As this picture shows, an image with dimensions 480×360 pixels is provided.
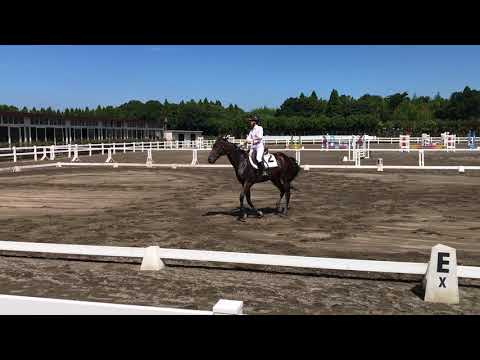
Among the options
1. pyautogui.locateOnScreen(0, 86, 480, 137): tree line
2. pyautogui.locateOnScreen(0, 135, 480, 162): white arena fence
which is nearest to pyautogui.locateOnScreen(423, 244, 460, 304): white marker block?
pyautogui.locateOnScreen(0, 135, 480, 162): white arena fence

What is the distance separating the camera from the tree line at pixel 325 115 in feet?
289

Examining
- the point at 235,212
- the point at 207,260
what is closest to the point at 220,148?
the point at 235,212

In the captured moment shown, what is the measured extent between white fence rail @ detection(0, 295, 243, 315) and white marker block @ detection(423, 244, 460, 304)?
257cm

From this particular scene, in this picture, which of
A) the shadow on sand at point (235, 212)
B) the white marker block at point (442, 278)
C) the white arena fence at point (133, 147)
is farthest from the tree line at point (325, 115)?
the white marker block at point (442, 278)

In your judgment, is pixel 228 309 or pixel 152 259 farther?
pixel 152 259

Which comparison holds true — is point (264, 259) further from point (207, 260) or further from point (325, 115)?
point (325, 115)

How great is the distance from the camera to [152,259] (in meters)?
6.70

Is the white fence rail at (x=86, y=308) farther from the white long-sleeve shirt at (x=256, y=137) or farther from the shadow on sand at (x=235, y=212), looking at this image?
the shadow on sand at (x=235, y=212)

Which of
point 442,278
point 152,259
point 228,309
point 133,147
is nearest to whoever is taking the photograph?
point 228,309

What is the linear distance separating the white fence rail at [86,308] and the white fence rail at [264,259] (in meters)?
2.10

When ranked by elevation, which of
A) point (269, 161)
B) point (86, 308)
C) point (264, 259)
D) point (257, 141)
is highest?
point (257, 141)

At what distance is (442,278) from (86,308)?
3.91 meters
